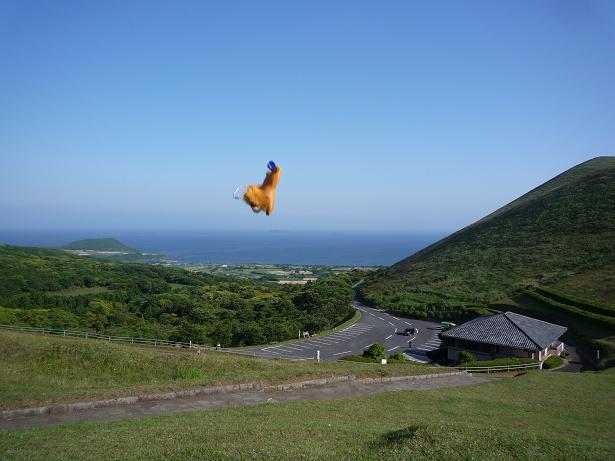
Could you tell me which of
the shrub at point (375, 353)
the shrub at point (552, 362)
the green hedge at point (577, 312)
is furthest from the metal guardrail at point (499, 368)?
the green hedge at point (577, 312)

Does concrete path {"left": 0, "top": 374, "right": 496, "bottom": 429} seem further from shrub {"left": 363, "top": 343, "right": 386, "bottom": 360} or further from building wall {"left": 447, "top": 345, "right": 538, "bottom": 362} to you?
building wall {"left": 447, "top": 345, "right": 538, "bottom": 362}

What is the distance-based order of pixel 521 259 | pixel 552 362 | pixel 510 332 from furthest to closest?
pixel 521 259, pixel 510 332, pixel 552 362

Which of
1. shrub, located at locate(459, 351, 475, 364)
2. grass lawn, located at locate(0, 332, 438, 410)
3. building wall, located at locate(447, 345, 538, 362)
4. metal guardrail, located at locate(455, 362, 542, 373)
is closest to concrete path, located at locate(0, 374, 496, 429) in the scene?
grass lawn, located at locate(0, 332, 438, 410)

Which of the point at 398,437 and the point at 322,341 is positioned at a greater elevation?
the point at 398,437

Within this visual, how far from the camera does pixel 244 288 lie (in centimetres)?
6269

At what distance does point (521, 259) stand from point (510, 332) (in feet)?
99.3

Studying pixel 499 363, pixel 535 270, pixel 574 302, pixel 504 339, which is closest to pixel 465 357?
pixel 504 339

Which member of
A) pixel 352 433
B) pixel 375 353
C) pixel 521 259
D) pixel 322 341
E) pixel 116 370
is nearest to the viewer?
pixel 352 433

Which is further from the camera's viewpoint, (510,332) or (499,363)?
(510,332)

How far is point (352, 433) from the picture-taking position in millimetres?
9953

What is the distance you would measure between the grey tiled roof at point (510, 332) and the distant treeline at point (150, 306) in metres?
13.1

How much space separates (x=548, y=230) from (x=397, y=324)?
114 ft

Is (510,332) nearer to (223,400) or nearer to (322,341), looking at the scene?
(322,341)

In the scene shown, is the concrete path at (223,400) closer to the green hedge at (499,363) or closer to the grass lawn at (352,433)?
the grass lawn at (352,433)
